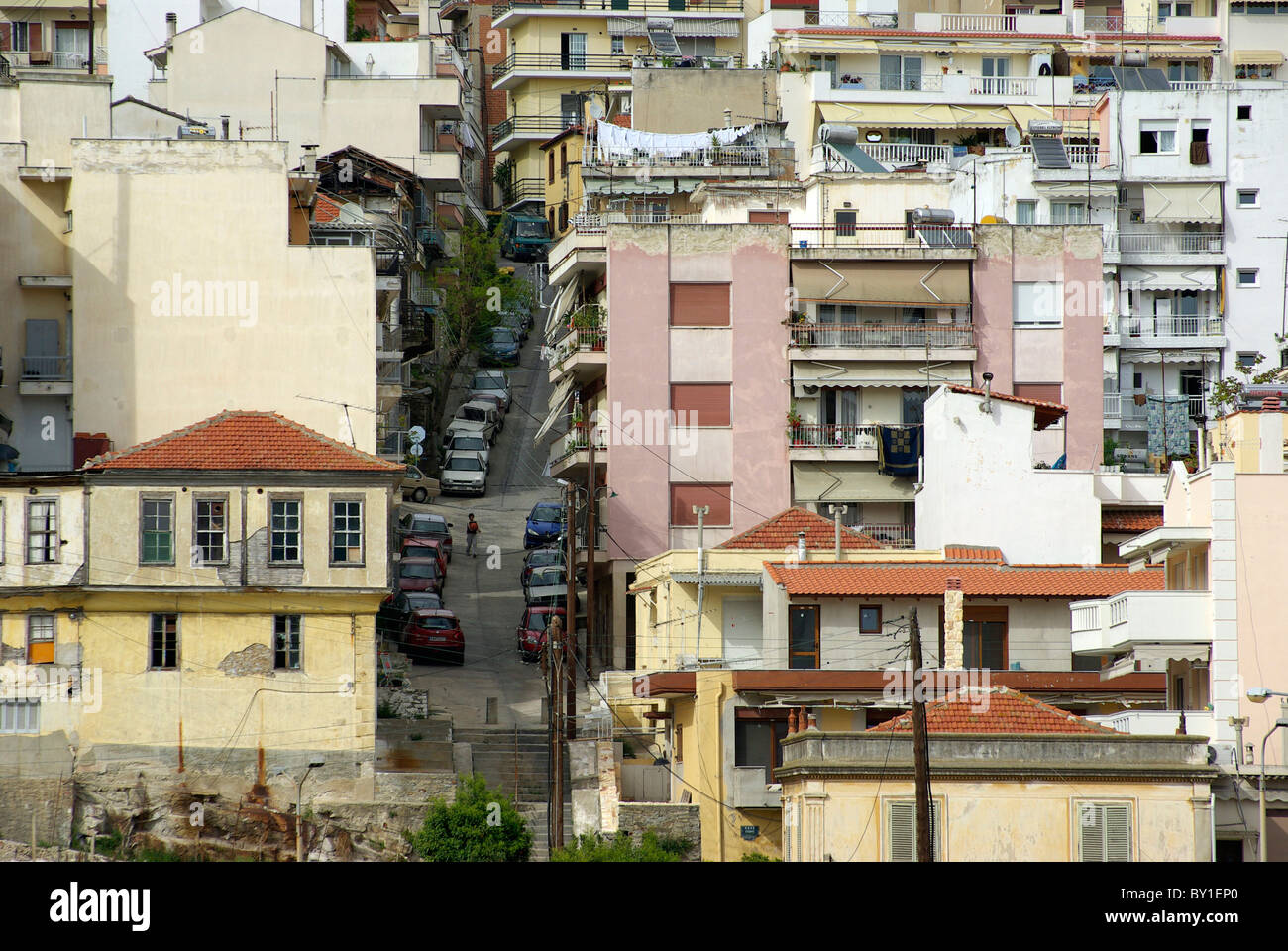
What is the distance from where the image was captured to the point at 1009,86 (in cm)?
8862

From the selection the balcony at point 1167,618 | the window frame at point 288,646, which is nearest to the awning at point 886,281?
the window frame at point 288,646

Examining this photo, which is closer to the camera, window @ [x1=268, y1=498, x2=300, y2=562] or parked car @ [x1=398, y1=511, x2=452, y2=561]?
window @ [x1=268, y1=498, x2=300, y2=562]

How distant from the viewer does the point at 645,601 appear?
56.3 metres

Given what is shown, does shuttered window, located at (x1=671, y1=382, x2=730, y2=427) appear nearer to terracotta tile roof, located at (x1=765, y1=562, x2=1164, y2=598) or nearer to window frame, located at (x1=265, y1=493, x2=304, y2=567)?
terracotta tile roof, located at (x1=765, y1=562, x2=1164, y2=598)

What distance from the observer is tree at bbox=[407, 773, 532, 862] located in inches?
1746

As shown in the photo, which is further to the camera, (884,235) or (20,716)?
(884,235)

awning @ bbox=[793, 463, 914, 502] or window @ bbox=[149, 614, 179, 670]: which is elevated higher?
awning @ bbox=[793, 463, 914, 502]

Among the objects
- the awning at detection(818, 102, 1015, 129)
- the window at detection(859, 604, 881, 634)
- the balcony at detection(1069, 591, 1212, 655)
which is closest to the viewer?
the balcony at detection(1069, 591, 1212, 655)

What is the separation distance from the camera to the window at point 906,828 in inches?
1486

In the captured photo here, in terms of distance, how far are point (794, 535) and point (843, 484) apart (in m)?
11.4

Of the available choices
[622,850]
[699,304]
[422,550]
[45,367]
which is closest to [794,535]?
[622,850]

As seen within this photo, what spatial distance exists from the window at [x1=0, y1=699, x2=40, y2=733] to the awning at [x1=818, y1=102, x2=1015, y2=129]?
48756 mm

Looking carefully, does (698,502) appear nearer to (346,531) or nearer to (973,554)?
(973,554)

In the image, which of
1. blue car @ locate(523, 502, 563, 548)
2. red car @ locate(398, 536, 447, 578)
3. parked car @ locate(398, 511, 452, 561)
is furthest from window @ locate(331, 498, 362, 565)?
blue car @ locate(523, 502, 563, 548)
